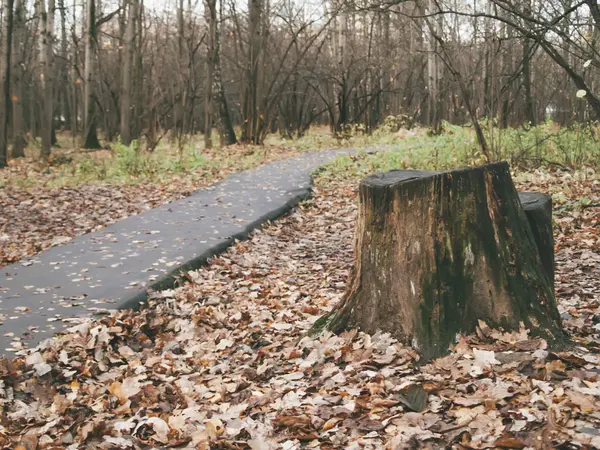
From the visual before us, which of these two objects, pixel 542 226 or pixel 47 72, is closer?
pixel 542 226

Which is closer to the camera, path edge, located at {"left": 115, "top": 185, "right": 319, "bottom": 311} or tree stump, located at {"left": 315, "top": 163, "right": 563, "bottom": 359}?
tree stump, located at {"left": 315, "top": 163, "right": 563, "bottom": 359}

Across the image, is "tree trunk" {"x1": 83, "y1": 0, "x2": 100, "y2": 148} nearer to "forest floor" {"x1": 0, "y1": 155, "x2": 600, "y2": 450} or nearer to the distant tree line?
the distant tree line

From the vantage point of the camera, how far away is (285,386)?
3709mm

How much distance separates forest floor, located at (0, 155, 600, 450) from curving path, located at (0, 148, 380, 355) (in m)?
0.33

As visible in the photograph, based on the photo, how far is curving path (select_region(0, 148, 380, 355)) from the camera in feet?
16.4

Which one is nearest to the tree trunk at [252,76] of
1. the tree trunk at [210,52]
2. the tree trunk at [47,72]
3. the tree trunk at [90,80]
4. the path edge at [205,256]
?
the tree trunk at [210,52]

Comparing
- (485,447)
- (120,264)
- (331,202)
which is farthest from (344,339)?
(331,202)

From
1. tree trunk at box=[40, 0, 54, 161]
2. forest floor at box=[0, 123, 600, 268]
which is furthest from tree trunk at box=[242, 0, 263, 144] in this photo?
tree trunk at box=[40, 0, 54, 161]

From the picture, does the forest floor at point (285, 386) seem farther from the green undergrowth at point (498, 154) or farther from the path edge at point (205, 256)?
the green undergrowth at point (498, 154)

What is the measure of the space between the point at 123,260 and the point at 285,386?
3.43 meters

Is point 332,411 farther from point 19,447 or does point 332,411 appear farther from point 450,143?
point 450,143

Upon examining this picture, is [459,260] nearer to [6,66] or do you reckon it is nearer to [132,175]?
[132,175]

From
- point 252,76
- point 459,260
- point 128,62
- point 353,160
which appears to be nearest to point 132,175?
point 128,62

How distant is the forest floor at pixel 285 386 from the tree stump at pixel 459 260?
0.14m
